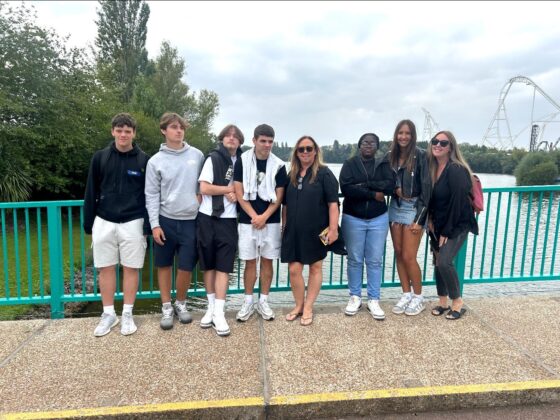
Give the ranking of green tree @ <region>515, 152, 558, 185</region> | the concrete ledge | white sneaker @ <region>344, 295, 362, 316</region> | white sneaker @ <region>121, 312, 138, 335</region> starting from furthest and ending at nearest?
green tree @ <region>515, 152, 558, 185</region>
white sneaker @ <region>344, 295, 362, 316</region>
white sneaker @ <region>121, 312, 138, 335</region>
the concrete ledge

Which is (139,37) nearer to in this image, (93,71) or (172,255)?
(93,71)

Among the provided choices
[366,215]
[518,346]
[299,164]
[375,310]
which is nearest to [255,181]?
[299,164]

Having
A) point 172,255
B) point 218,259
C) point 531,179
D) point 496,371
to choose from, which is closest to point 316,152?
point 218,259

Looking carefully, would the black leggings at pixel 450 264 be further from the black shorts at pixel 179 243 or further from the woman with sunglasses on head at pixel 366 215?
the black shorts at pixel 179 243

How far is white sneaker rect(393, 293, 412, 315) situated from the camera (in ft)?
13.1

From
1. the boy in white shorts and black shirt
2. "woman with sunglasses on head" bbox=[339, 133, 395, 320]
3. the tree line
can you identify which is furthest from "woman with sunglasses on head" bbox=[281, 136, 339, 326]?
the tree line

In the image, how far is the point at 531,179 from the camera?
4578cm

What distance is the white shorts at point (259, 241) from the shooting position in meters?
3.61

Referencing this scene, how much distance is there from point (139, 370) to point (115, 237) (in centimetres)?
118

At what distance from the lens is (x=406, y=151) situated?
373cm

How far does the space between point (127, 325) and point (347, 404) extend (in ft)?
6.88

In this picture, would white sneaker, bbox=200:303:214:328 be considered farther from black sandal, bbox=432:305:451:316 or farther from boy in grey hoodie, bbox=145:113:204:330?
black sandal, bbox=432:305:451:316

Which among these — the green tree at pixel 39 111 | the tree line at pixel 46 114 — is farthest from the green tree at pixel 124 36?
the green tree at pixel 39 111

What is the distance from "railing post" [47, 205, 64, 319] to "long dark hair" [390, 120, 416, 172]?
337cm
